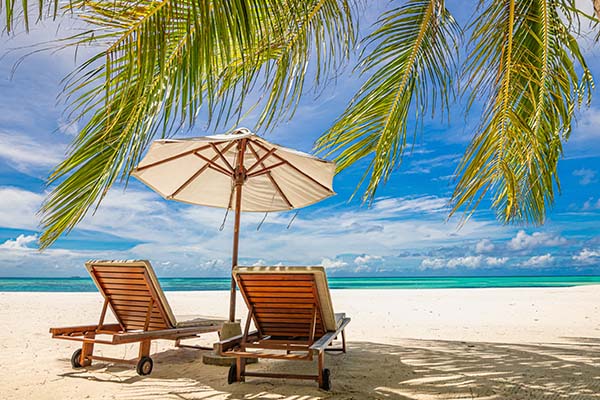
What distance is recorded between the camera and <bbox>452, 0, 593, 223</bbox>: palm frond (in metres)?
3.16

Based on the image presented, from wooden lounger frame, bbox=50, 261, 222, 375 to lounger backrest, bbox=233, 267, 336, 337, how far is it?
0.72 meters

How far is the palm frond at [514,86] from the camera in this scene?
3.16 m

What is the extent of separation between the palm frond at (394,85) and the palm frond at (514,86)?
1.41ft

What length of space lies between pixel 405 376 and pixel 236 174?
83.3 inches

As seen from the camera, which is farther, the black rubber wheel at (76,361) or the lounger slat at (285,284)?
the black rubber wheel at (76,361)

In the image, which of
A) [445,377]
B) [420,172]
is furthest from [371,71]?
[420,172]

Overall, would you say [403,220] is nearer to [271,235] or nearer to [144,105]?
[271,235]

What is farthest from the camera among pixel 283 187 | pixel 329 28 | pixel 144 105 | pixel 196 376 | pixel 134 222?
pixel 134 222

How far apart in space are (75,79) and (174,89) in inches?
14.8

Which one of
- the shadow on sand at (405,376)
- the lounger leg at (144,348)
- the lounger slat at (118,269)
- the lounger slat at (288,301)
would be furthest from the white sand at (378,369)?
the lounger slat at (118,269)

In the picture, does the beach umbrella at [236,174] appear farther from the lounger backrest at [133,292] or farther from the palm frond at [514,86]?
the palm frond at [514,86]

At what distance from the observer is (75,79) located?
1.80m

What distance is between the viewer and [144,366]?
3266 millimetres

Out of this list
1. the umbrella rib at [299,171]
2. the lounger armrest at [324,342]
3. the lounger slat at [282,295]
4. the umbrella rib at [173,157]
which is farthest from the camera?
the umbrella rib at [299,171]
